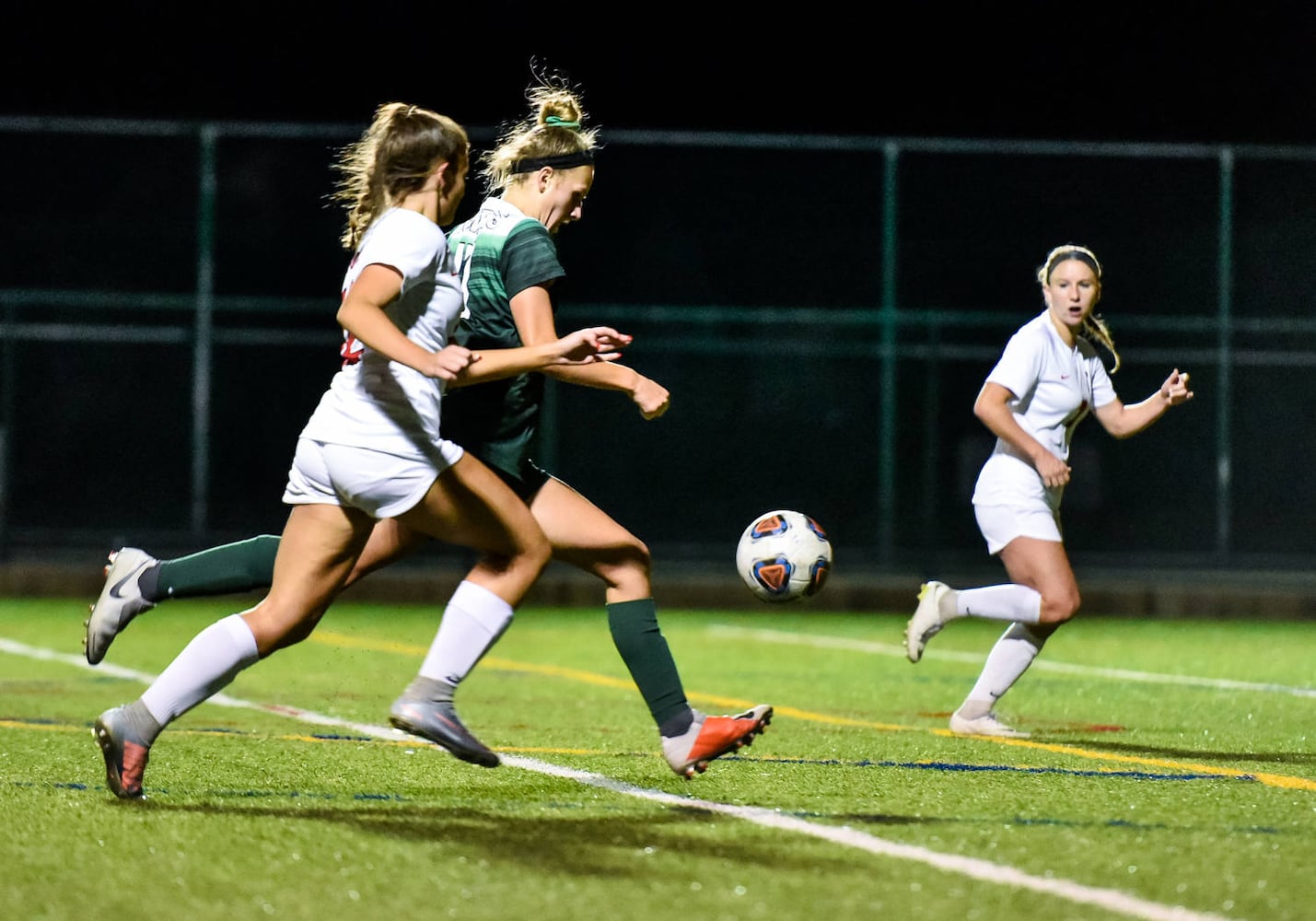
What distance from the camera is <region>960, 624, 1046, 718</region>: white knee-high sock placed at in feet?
26.1

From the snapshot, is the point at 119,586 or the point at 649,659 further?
the point at 119,586

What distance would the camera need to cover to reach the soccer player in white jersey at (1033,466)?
7832 mm

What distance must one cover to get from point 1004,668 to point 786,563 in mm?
1401

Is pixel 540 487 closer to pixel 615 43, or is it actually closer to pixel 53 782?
pixel 53 782

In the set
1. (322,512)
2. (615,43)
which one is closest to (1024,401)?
(322,512)

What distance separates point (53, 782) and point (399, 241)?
77.8 inches

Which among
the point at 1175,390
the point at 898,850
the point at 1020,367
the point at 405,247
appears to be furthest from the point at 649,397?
the point at 1175,390

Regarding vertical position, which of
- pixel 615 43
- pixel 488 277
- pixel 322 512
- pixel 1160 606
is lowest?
pixel 1160 606

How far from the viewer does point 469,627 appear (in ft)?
18.3

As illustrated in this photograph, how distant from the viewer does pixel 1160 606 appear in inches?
685

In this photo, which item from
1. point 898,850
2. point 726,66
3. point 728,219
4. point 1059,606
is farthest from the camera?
point 726,66

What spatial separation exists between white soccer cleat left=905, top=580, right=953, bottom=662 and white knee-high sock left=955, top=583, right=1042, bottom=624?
0.18 meters

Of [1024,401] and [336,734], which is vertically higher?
[1024,401]

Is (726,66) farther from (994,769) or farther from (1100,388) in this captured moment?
(994,769)
